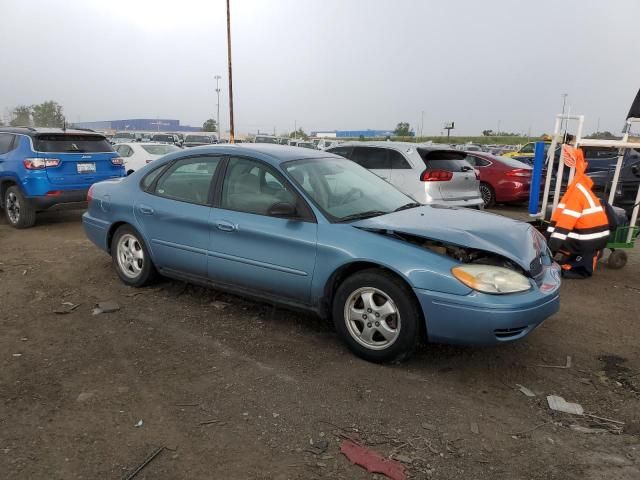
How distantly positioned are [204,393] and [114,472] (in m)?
0.83

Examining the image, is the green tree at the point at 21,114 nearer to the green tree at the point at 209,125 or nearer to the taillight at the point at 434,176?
the green tree at the point at 209,125

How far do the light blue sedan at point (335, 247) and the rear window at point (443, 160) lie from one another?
3648 millimetres

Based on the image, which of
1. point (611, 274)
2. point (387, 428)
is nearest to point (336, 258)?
point (387, 428)

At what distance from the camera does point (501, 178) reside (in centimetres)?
1216

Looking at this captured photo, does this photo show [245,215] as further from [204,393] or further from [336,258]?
[204,393]

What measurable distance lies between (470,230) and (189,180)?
103 inches

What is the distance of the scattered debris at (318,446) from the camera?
271 cm

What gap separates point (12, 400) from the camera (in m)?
3.15

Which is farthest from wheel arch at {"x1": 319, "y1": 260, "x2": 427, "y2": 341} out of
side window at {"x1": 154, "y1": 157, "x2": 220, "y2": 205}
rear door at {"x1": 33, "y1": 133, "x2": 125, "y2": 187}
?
rear door at {"x1": 33, "y1": 133, "x2": 125, "y2": 187}

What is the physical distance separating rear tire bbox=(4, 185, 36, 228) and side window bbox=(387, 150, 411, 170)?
19.6 feet

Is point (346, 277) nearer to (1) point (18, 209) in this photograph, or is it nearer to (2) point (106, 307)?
(2) point (106, 307)

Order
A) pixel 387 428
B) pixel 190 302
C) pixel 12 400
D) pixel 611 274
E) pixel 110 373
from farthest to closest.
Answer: pixel 611 274
pixel 190 302
pixel 110 373
pixel 12 400
pixel 387 428

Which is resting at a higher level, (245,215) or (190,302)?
(245,215)

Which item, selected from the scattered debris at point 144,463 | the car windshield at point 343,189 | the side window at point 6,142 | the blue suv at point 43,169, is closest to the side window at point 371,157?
the car windshield at point 343,189
